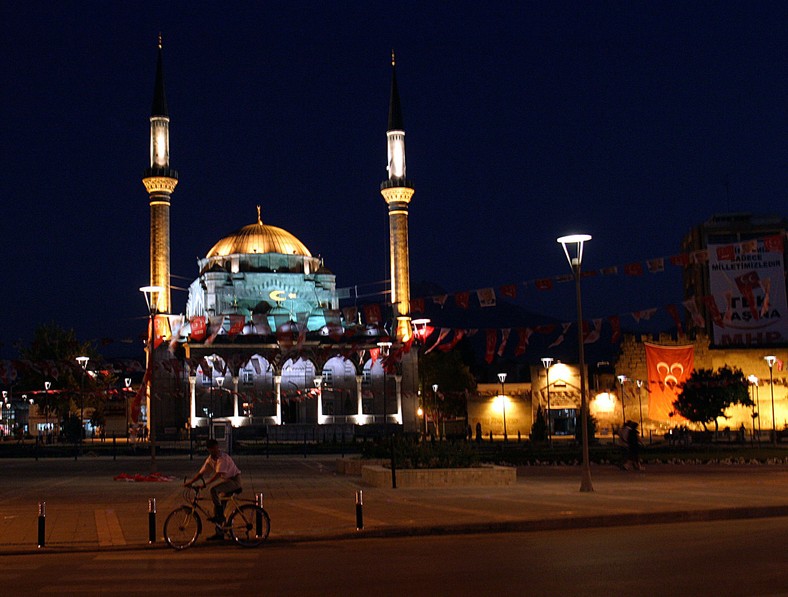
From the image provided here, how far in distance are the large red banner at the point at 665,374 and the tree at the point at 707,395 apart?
121 inches

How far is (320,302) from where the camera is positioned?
90812 mm

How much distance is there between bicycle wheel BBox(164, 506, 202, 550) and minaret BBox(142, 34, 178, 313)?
60.3 m

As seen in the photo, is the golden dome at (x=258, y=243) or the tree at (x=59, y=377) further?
the golden dome at (x=258, y=243)

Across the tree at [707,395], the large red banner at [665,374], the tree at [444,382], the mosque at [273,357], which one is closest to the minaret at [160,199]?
the mosque at [273,357]

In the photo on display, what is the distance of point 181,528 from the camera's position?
13742 mm

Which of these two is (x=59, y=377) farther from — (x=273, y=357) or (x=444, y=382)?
(x=444, y=382)

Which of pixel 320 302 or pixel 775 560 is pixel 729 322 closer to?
pixel 320 302

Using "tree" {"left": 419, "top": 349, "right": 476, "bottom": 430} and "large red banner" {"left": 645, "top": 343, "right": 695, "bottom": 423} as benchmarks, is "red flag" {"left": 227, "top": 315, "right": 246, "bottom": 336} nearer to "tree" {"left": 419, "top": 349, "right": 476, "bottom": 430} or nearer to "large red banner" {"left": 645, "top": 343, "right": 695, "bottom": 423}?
"tree" {"left": 419, "top": 349, "right": 476, "bottom": 430}

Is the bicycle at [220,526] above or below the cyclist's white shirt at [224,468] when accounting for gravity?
below

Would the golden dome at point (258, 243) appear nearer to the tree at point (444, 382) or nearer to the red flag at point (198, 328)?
the tree at point (444, 382)

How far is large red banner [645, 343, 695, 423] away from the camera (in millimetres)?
61125

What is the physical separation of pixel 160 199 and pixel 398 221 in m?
17.5

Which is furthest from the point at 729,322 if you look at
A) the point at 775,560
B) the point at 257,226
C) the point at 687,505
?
the point at 775,560

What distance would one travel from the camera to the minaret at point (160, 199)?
241 feet
